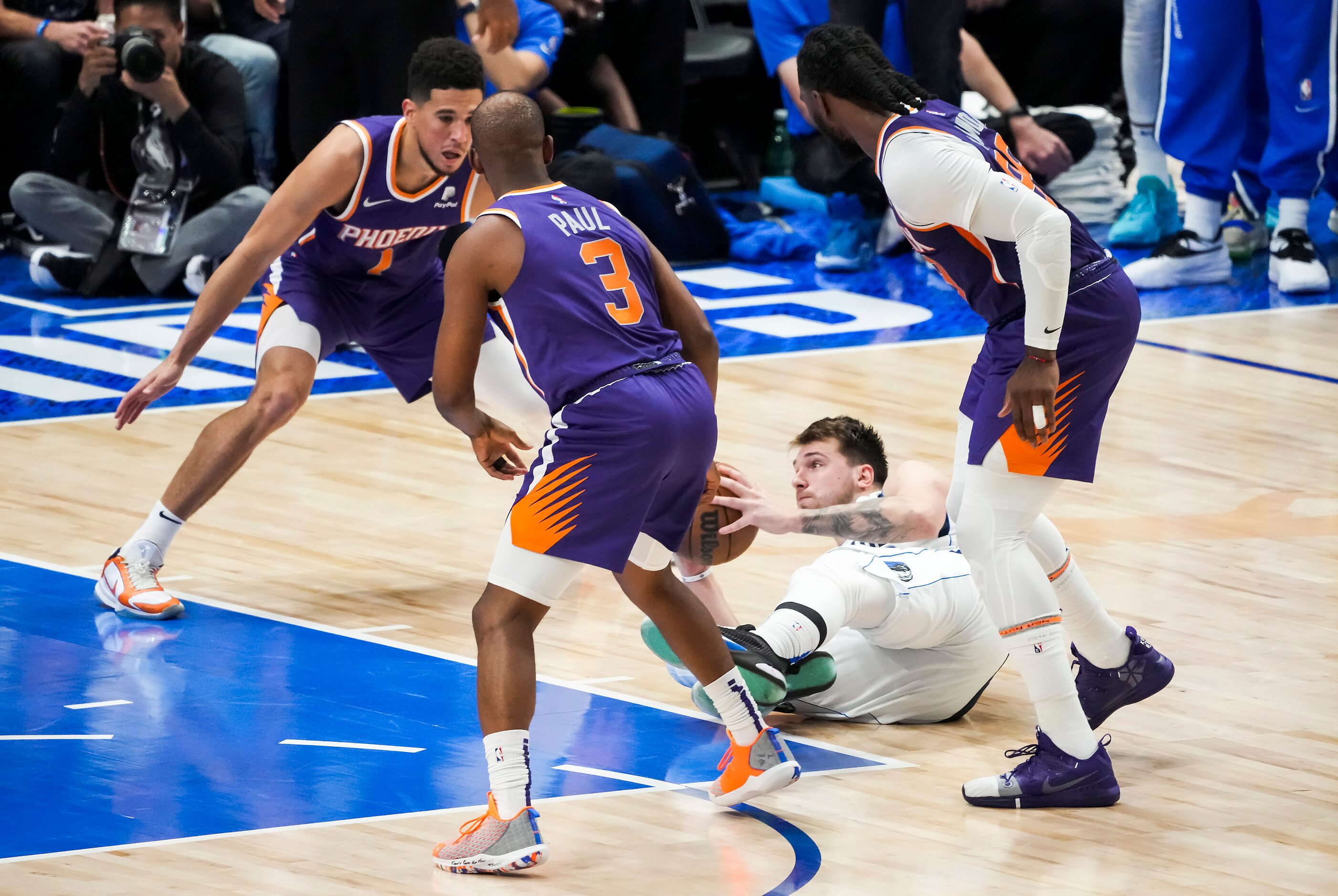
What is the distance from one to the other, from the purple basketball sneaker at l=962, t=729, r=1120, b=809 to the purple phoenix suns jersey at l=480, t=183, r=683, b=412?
1.09 meters

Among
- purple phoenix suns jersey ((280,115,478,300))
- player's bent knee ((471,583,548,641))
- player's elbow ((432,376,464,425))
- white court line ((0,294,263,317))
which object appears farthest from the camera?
white court line ((0,294,263,317))

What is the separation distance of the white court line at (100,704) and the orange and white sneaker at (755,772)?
142 cm

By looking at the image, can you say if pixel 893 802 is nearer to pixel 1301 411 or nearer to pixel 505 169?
pixel 505 169

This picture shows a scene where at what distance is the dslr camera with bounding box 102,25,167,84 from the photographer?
8273 mm

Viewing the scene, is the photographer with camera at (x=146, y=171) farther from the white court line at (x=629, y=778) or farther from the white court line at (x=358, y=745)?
the white court line at (x=629, y=778)

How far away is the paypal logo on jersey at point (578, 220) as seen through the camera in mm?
3725

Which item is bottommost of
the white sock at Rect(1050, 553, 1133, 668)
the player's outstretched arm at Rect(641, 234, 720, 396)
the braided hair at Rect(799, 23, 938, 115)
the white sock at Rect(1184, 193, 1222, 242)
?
the white sock at Rect(1184, 193, 1222, 242)

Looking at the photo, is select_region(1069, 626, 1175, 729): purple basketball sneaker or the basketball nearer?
select_region(1069, 626, 1175, 729): purple basketball sneaker

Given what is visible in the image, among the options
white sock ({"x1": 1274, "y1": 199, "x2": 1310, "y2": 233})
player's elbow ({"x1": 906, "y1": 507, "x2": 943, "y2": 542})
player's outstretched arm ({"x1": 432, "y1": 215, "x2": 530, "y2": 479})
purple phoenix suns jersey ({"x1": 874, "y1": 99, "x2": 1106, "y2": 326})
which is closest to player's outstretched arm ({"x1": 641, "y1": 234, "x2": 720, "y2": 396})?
player's outstretched arm ({"x1": 432, "y1": 215, "x2": 530, "y2": 479})

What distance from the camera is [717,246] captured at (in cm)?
982

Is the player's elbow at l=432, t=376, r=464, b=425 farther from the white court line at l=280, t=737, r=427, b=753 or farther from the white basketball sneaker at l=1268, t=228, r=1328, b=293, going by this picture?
the white basketball sneaker at l=1268, t=228, r=1328, b=293

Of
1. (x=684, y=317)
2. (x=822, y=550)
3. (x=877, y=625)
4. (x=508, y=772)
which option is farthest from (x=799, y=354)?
(x=508, y=772)

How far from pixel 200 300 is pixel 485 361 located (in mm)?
855

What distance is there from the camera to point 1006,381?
3.89 metres
